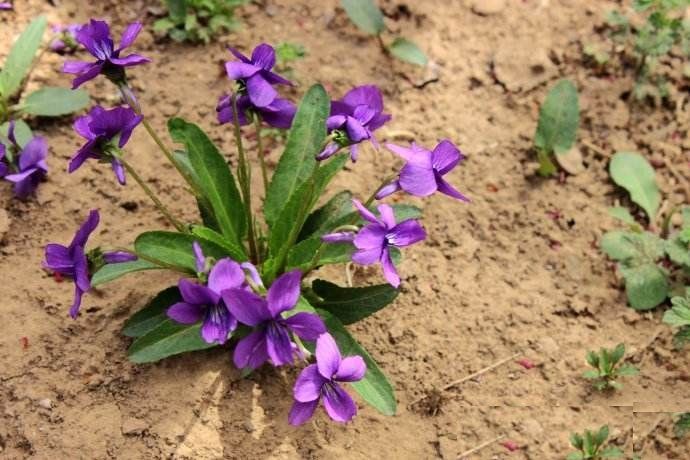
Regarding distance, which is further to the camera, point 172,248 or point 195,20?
point 195,20

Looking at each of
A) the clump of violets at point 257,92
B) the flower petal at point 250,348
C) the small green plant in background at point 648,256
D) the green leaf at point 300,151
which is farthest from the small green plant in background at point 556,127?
the flower petal at point 250,348

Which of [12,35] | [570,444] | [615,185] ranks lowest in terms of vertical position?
[570,444]

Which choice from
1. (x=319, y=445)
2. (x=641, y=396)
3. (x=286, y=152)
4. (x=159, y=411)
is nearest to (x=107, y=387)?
(x=159, y=411)

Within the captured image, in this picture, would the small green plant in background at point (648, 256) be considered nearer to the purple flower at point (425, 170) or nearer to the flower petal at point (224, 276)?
the purple flower at point (425, 170)

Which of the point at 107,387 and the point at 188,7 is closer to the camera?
the point at 107,387

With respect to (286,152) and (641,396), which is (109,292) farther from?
(641,396)

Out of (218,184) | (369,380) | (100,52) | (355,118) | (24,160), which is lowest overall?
(369,380)

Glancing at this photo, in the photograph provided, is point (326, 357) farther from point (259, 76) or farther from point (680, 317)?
point (680, 317)

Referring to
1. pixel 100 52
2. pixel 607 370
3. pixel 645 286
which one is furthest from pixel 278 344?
pixel 645 286
